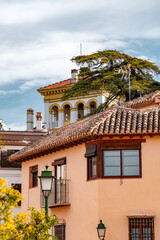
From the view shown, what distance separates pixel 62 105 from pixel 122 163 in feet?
138

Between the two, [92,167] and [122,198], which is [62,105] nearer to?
[92,167]

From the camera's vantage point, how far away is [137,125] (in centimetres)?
2470

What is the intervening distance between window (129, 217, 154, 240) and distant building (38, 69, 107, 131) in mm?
38357

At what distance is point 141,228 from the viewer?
955 inches

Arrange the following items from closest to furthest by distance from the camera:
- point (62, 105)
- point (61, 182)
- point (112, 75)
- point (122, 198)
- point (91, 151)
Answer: point (122, 198) → point (91, 151) → point (61, 182) → point (112, 75) → point (62, 105)

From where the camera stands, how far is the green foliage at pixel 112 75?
44.8m


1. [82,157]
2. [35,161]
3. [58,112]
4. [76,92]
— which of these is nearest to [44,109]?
[58,112]

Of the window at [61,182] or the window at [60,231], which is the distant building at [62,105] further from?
the window at [60,231]

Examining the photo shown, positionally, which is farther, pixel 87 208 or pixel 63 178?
pixel 63 178

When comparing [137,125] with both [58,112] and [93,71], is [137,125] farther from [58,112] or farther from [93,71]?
[58,112]

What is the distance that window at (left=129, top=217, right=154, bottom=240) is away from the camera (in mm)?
24109

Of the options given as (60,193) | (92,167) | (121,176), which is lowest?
(60,193)

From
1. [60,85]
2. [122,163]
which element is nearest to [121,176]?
[122,163]

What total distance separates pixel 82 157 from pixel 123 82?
18718mm
